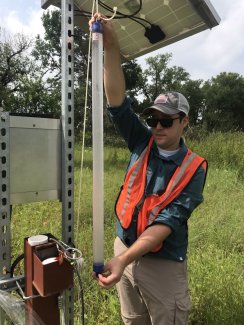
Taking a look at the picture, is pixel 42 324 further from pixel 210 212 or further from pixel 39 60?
pixel 39 60

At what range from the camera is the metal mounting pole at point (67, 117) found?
125 cm

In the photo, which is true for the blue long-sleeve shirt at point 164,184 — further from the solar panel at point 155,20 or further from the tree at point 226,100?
the tree at point 226,100

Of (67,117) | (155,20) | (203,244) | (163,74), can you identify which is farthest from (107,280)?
(163,74)

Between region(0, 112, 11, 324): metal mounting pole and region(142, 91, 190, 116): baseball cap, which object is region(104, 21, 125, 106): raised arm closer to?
region(142, 91, 190, 116): baseball cap

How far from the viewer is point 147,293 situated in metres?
1.60

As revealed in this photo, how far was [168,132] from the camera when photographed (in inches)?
60.9

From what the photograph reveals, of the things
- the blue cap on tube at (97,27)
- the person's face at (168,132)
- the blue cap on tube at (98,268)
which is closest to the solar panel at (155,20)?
the blue cap on tube at (97,27)

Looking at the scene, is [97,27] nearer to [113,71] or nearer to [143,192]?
[113,71]

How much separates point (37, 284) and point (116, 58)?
967 mm

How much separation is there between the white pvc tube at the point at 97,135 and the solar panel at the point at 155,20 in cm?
37

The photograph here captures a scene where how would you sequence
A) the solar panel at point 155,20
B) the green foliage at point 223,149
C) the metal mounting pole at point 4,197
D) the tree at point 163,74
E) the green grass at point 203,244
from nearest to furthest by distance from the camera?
the metal mounting pole at point 4,197 → the solar panel at point 155,20 → the green grass at point 203,244 → the green foliage at point 223,149 → the tree at point 163,74

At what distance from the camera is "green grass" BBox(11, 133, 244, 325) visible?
2311 millimetres

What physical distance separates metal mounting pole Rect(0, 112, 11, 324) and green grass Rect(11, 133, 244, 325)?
124 cm

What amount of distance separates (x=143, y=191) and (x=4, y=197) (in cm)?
63
